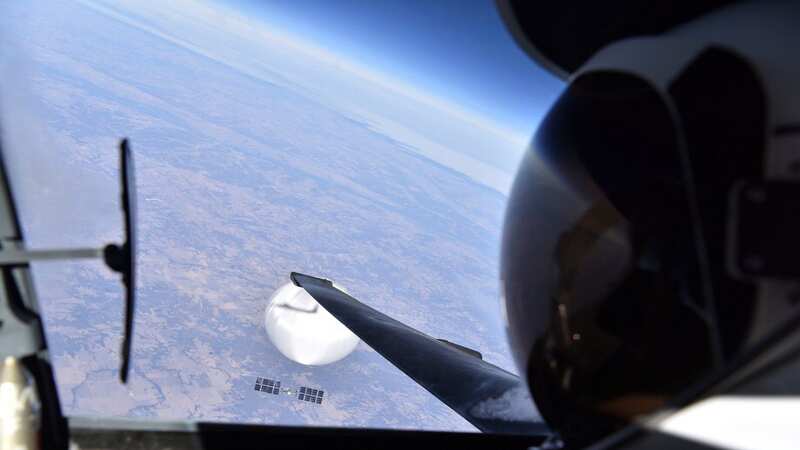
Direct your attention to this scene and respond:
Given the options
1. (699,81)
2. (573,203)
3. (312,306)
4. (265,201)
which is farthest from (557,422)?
(265,201)

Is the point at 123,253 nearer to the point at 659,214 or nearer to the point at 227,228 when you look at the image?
the point at 659,214

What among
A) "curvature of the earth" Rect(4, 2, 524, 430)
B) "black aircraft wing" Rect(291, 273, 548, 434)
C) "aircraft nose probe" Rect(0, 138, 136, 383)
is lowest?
"curvature of the earth" Rect(4, 2, 524, 430)

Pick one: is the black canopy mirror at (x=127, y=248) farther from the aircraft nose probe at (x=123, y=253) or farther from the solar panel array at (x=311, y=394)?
the solar panel array at (x=311, y=394)

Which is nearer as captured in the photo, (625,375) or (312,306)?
(625,375)

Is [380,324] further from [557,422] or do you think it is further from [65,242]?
[557,422]

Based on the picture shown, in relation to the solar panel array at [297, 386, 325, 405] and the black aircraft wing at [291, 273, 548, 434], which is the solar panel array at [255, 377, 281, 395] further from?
the black aircraft wing at [291, 273, 548, 434]

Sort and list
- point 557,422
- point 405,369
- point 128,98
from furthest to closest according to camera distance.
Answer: point 128,98
point 405,369
point 557,422

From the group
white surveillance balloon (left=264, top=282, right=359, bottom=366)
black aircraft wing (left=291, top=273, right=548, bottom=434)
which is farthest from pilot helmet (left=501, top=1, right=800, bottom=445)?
white surveillance balloon (left=264, top=282, right=359, bottom=366)
